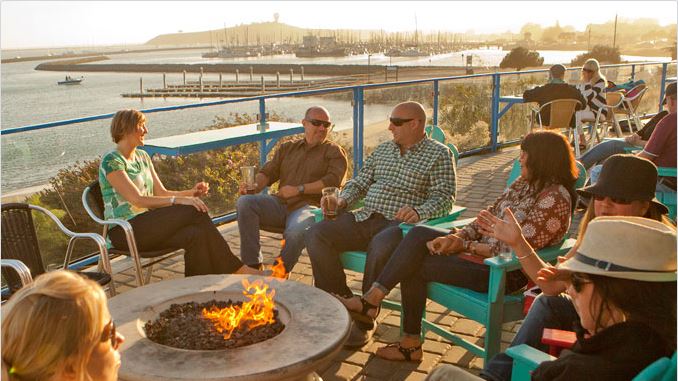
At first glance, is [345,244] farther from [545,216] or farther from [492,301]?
[545,216]

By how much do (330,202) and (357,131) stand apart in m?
3.69

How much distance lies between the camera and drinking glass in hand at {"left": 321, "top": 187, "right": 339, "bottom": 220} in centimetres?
453

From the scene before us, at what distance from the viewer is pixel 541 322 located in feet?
9.43

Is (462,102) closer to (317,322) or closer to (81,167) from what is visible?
(81,167)

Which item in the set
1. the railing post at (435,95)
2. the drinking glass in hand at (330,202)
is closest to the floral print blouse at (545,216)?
the drinking glass in hand at (330,202)

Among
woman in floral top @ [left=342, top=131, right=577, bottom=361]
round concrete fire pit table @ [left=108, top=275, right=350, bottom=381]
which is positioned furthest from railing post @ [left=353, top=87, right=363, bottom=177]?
round concrete fire pit table @ [left=108, top=275, right=350, bottom=381]

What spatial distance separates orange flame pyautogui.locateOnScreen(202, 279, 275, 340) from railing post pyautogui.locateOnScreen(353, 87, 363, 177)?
187 inches

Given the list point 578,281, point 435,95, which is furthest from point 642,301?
point 435,95

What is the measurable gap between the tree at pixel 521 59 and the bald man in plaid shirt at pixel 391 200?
6097 cm

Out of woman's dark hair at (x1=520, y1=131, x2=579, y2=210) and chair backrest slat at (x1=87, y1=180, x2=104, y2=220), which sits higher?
woman's dark hair at (x1=520, y1=131, x2=579, y2=210)

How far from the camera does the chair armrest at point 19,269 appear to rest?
3.48m

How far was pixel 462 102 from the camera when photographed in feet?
37.3

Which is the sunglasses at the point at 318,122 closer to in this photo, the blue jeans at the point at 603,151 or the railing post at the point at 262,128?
the railing post at the point at 262,128

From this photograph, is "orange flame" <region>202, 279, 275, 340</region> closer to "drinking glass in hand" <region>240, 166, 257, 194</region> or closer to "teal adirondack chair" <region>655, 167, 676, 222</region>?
"drinking glass in hand" <region>240, 166, 257, 194</region>
